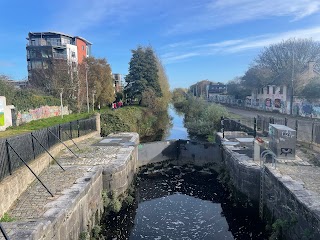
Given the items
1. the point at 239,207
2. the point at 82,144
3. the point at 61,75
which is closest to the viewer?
the point at 239,207

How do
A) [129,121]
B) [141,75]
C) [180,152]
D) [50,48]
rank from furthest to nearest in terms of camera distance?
[50,48] → [141,75] → [129,121] → [180,152]

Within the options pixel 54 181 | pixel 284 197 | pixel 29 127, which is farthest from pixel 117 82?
pixel 284 197

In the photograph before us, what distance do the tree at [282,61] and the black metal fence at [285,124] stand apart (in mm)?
18961

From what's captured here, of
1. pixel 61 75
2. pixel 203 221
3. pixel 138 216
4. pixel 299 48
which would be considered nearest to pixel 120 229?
pixel 138 216

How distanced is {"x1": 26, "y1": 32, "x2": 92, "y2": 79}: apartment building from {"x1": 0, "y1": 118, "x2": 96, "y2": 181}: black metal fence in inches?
1390

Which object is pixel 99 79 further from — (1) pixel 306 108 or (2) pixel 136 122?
(1) pixel 306 108

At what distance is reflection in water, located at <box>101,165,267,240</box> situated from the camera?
33.3 feet

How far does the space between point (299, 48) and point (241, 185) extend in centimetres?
4145

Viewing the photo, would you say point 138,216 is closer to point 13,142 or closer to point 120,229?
point 120,229

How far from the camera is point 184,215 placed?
11.7 m

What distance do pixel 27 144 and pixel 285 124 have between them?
14.0 m

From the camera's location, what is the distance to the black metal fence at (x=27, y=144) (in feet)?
26.0

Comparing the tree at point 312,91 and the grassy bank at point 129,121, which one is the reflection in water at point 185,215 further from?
the tree at point 312,91

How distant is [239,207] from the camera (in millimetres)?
11953
